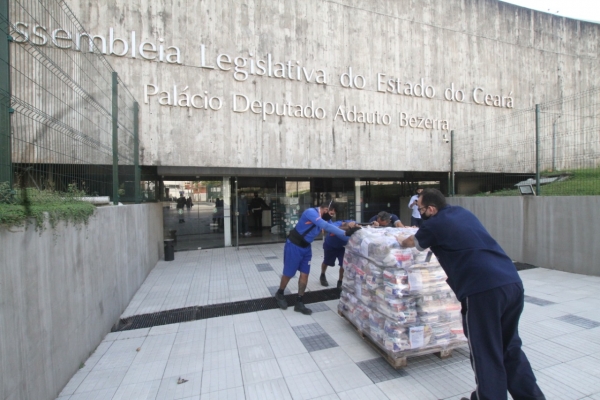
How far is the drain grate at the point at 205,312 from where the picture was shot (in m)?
4.38

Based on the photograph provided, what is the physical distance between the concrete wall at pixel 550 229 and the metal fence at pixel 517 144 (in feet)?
5.54

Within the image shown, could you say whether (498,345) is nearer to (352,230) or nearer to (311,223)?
(352,230)

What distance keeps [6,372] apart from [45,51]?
10.8 ft

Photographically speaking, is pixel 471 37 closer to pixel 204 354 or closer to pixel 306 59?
pixel 306 59

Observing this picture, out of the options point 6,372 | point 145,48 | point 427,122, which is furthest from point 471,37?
point 6,372

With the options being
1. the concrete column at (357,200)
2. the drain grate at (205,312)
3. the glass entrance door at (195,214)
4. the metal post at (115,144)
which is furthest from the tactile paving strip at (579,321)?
the glass entrance door at (195,214)

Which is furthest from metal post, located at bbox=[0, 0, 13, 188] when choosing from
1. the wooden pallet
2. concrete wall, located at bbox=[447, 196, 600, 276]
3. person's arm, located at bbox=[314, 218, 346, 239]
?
concrete wall, located at bbox=[447, 196, 600, 276]

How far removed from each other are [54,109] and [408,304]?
4323 mm

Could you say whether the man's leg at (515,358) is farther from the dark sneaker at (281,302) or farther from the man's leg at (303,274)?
the dark sneaker at (281,302)

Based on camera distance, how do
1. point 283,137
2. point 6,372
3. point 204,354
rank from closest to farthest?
point 6,372 < point 204,354 < point 283,137

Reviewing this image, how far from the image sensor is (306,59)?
9039 mm

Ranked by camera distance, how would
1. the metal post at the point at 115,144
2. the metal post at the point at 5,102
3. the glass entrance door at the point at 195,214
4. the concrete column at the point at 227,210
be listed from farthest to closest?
the concrete column at the point at 227,210, the glass entrance door at the point at 195,214, the metal post at the point at 115,144, the metal post at the point at 5,102

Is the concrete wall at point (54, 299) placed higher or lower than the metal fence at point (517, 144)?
lower

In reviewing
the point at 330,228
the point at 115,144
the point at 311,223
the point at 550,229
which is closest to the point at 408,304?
the point at 330,228
